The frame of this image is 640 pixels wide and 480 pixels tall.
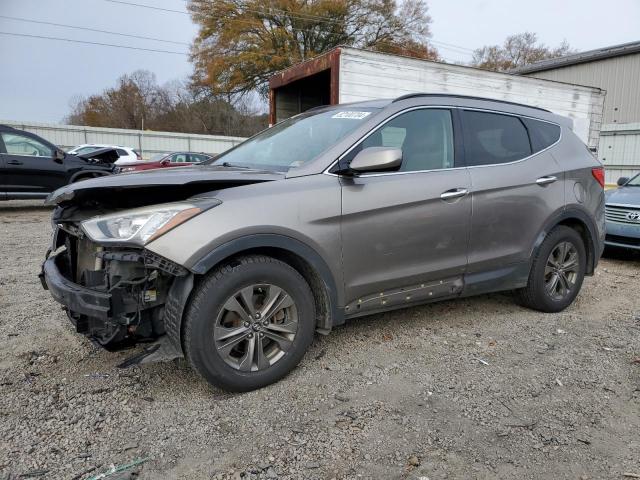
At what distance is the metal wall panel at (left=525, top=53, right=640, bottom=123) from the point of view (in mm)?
19266

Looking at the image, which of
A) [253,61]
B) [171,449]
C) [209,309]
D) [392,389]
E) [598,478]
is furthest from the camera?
[253,61]

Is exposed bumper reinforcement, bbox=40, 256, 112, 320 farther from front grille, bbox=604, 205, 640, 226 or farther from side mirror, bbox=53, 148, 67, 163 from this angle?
side mirror, bbox=53, 148, 67, 163

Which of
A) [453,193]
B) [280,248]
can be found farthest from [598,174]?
[280,248]

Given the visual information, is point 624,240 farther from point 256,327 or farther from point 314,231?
point 256,327

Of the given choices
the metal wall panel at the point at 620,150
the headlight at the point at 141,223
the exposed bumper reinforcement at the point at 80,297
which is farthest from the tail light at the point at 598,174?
the metal wall panel at the point at 620,150

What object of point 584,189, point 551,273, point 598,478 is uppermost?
point 584,189

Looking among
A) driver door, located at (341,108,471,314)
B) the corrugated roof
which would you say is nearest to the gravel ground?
Result: driver door, located at (341,108,471,314)

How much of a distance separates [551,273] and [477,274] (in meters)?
0.94

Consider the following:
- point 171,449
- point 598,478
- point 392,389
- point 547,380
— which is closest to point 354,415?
point 392,389

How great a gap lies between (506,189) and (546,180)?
484 millimetres

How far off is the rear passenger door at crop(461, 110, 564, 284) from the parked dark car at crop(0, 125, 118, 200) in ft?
26.4

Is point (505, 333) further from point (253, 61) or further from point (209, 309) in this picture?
point (253, 61)

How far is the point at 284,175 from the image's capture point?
9.12 feet

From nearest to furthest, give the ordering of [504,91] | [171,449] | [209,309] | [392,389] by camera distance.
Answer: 1. [171,449]
2. [209,309]
3. [392,389]
4. [504,91]
